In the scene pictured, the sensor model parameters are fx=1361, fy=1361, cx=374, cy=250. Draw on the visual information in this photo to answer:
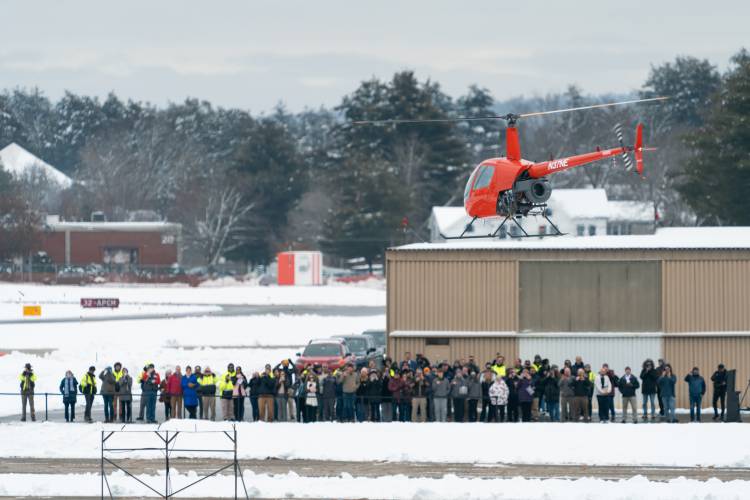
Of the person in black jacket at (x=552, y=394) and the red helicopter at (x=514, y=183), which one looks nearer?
the person in black jacket at (x=552, y=394)

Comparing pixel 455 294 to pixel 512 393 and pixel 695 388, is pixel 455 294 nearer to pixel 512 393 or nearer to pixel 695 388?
pixel 512 393

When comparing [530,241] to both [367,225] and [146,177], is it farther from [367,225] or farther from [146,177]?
[146,177]

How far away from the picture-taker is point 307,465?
2773 centimetres

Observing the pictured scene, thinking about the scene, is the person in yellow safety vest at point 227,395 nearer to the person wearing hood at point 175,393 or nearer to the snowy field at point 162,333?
the person wearing hood at point 175,393

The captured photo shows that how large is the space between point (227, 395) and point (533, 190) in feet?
31.0

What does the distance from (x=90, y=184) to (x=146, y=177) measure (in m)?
6.80

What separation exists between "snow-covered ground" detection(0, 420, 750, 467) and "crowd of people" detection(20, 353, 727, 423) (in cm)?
122

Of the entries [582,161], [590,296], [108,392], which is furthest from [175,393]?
[590,296]

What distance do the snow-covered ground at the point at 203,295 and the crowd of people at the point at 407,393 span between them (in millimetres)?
57508

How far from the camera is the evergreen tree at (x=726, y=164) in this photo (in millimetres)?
84625

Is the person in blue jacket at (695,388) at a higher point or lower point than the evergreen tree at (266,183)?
lower

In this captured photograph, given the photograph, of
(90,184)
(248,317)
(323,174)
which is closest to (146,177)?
(90,184)

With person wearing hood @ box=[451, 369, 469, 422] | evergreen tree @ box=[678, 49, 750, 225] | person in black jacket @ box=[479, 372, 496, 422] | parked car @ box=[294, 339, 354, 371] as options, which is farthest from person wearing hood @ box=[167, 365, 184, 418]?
evergreen tree @ box=[678, 49, 750, 225]

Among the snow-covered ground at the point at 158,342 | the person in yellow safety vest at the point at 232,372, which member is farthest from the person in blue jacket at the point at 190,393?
the snow-covered ground at the point at 158,342
